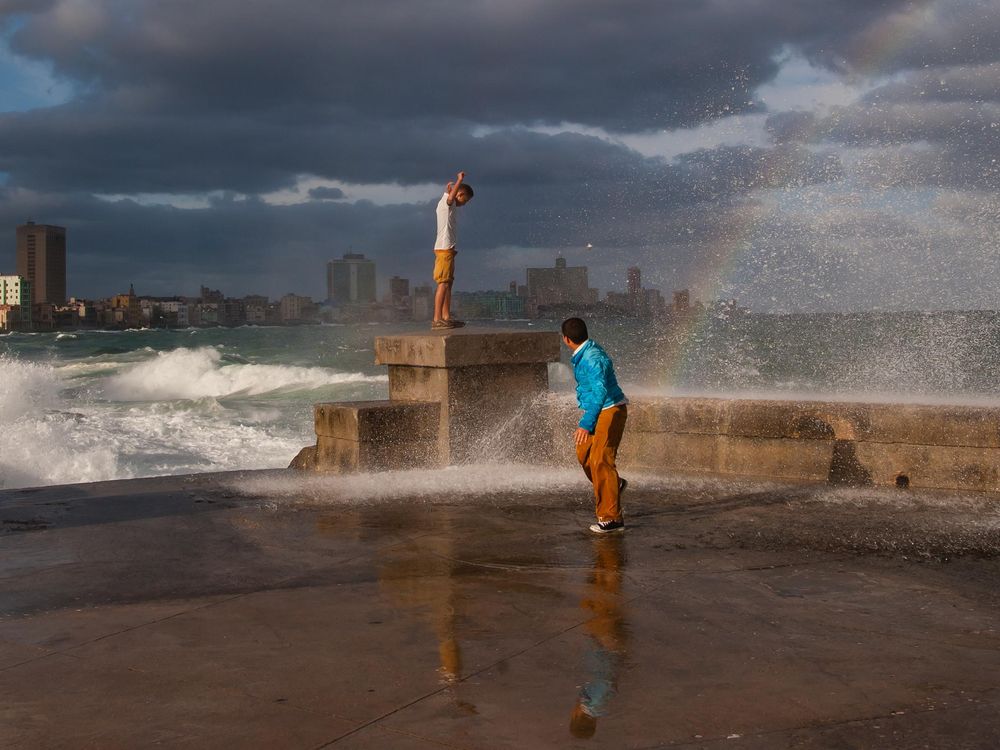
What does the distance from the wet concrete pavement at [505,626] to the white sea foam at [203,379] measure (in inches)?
1427

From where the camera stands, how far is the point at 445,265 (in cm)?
1030

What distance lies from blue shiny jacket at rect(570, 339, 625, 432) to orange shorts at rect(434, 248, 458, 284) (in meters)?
3.74

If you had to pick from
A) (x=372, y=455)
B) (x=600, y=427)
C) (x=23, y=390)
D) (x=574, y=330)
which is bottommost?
(x=23, y=390)

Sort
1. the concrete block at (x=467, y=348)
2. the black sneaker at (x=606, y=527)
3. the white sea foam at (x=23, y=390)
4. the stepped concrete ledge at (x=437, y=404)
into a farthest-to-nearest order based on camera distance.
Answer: the white sea foam at (x=23, y=390) → the concrete block at (x=467, y=348) → the stepped concrete ledge at (x=437, y=404) → the black sneaker at (x=606, y=527)

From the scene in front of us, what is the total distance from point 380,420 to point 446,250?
202cm

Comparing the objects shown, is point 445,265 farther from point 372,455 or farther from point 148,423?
point 148,423

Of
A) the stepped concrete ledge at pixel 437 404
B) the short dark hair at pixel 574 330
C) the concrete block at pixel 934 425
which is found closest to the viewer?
the short dark hair at pixel 574 330

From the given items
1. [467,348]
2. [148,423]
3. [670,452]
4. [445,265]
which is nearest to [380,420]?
[467,348]

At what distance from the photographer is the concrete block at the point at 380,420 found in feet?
30.2

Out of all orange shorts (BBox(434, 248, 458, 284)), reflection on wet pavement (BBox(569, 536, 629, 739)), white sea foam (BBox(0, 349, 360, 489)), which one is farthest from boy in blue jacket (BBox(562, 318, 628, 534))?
white sea foam (BBox(0, 349, 360, 489))

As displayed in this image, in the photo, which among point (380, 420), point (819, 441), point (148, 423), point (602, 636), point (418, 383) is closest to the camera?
point (602, 636)

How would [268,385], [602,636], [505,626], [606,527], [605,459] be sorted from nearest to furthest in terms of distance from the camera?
1. [602,636]
2. [505,626]
3. [606,527]
4. [605,459]
5. [268,385]

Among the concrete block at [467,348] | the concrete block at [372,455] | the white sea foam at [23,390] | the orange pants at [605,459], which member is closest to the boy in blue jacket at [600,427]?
the orange pants at [605,459]

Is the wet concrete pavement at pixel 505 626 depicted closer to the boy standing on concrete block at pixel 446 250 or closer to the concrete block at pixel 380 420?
the concrete block at pixel 380 420
